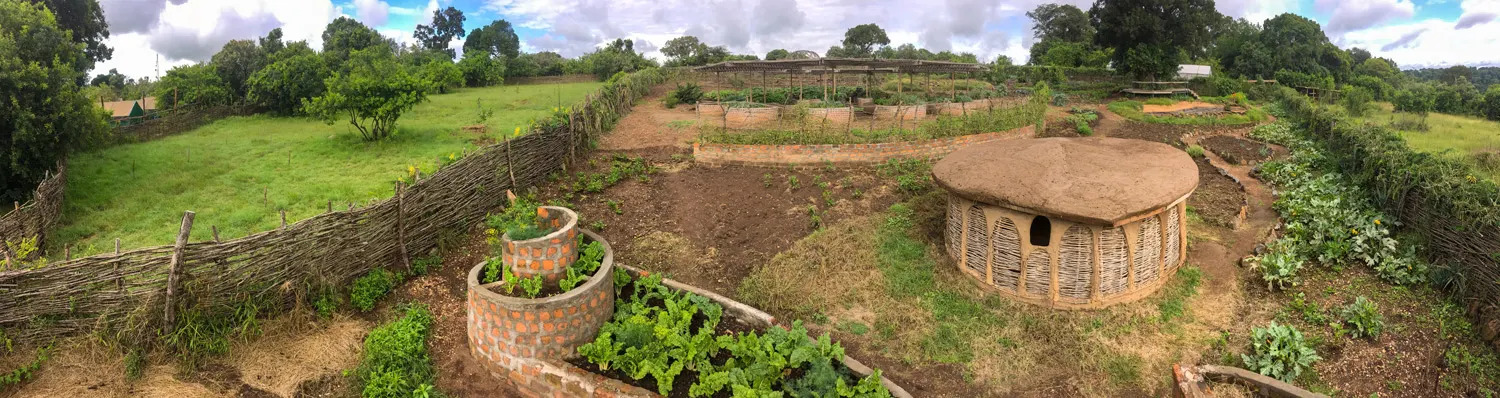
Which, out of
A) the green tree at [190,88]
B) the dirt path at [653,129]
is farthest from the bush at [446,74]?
the dirt path at [653,129]

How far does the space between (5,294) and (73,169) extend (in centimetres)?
889

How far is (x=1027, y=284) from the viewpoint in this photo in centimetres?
706

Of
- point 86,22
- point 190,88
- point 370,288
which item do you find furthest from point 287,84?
point 370,288

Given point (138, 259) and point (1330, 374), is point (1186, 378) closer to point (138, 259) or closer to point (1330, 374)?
point (1330, 374)

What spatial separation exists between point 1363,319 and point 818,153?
7417 mm

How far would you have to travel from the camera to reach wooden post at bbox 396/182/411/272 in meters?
7.59

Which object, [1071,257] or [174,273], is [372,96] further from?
[1071,257]

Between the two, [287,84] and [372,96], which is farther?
[287,84]

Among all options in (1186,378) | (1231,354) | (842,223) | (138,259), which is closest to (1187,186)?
(1231,354)

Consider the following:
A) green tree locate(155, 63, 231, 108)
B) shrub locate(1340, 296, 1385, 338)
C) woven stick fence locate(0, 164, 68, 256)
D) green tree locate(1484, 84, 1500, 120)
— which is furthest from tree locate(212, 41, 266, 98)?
green tree locate(1484, 84, 1500, 120)

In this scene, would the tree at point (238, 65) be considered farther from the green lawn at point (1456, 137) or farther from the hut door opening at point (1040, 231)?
the green lawn at point (1456, 137)

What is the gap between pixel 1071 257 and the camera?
267 inches

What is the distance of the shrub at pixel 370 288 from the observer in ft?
22.9

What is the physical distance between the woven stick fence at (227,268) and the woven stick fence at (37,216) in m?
0.86
